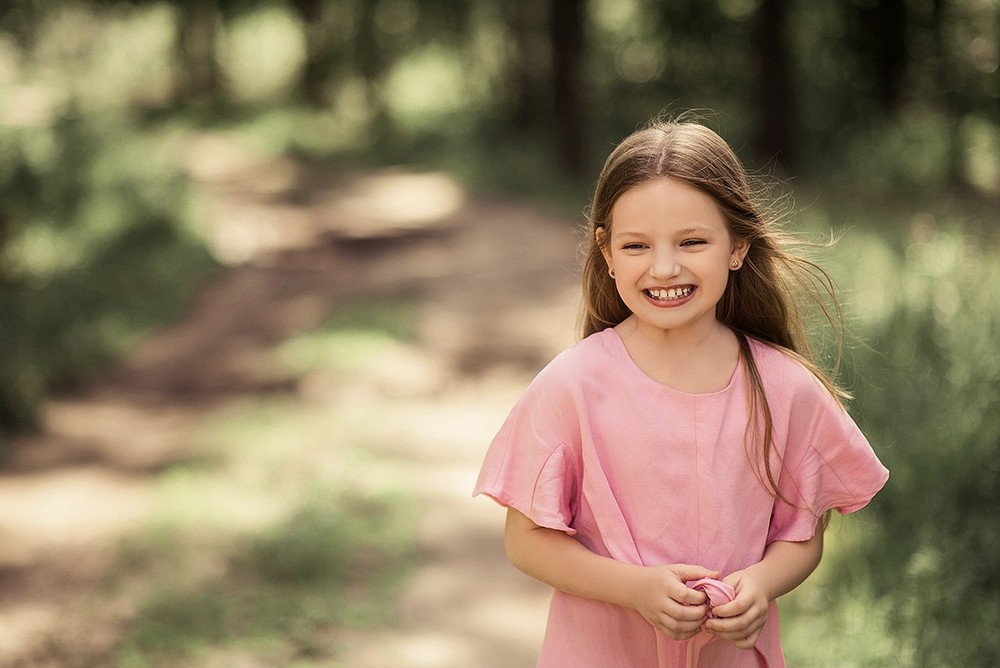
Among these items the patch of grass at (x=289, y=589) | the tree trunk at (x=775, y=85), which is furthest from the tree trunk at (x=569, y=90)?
the patch of grass at (x=289, y=589)

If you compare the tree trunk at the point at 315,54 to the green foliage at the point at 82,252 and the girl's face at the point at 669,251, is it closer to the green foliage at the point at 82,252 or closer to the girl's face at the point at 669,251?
the green foliage at the point at 82,252

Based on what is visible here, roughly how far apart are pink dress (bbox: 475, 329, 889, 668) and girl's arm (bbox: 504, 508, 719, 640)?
0.14 ft

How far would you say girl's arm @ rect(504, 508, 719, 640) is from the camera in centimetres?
181

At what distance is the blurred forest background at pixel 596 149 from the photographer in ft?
14.5

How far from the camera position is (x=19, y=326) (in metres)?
8.33

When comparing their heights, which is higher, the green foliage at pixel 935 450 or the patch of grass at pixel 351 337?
the patch of grass at pixel 351 337

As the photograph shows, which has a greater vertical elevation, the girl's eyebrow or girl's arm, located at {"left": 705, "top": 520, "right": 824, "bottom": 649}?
the girl's eyebrow

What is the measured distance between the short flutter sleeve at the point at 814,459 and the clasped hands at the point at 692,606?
0.21m

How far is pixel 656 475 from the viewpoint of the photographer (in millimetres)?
1934

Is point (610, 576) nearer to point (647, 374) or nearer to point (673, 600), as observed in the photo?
point (673, 600)

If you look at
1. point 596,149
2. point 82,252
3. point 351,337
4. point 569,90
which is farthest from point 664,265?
point 596,149

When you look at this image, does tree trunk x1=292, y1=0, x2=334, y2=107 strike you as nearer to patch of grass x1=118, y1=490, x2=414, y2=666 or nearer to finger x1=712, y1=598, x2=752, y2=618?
patch of grass x1=118, y1=490, x2=414, y2=666

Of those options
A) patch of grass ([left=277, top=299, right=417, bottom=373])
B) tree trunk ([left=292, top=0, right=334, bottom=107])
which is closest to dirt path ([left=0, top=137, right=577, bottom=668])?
patch of grass ([left=277, top=299, right=417, bottom=373])

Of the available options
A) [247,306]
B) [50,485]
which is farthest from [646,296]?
[247,306]
